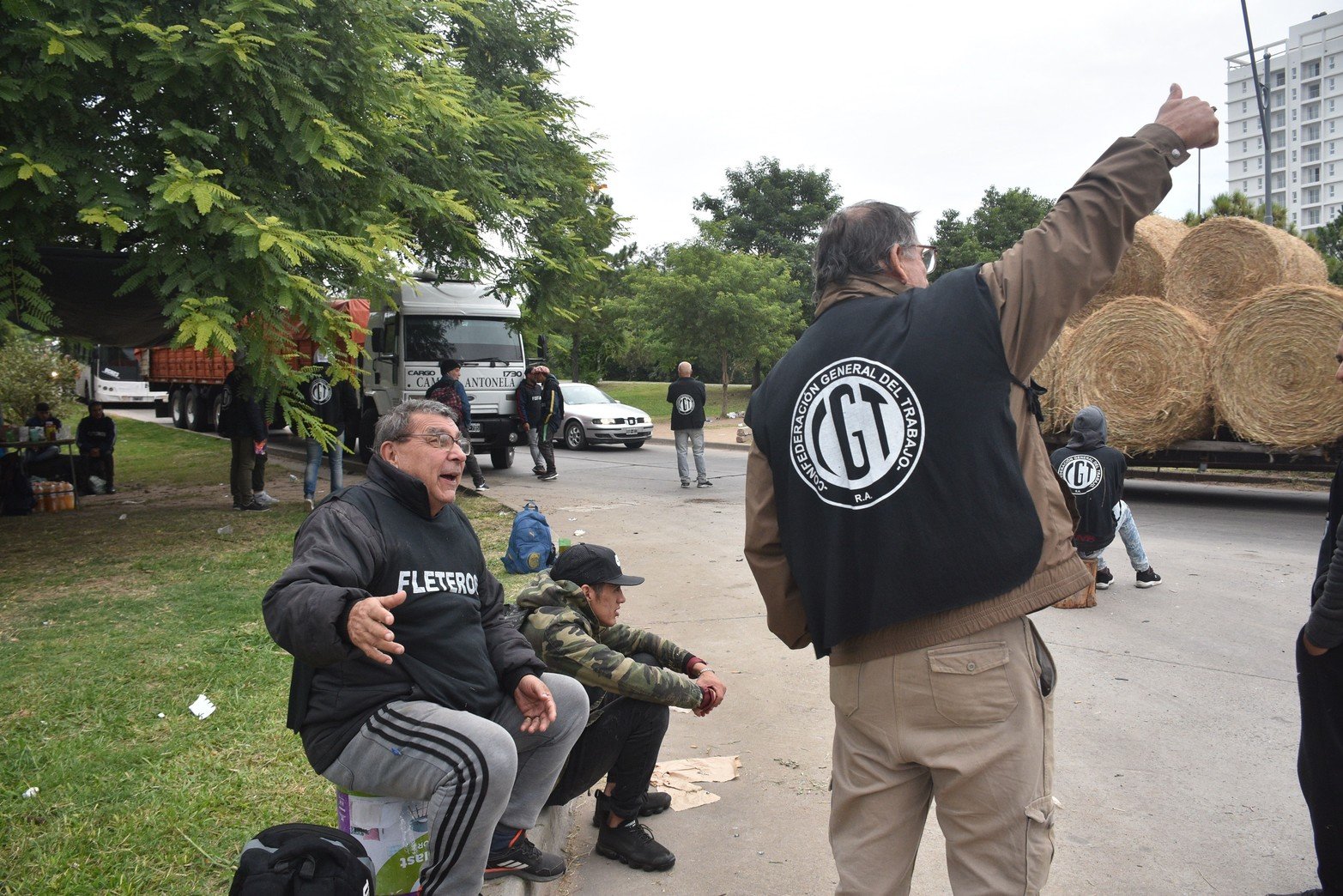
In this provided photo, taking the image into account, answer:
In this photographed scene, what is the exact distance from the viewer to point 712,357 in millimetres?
30469

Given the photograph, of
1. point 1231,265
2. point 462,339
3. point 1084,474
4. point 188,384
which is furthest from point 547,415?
point 188,384

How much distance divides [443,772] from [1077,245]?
6.68 ft

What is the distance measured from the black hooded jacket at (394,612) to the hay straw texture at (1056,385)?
10572 millimetres

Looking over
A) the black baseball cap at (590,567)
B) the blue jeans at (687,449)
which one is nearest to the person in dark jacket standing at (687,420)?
the blue jeans at (687,449)

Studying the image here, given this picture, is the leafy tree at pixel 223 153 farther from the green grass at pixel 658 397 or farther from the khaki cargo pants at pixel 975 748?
the green grass at pixel 658 397

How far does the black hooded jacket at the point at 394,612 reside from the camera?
2.49 metres

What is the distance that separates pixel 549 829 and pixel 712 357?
27266mm

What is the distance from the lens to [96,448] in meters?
14.0

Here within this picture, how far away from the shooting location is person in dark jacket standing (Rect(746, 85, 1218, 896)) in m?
1.93

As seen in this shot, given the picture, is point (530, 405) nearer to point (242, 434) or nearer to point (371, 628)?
point (242, 434)

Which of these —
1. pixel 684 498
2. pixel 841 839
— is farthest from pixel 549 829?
pixel 684 498

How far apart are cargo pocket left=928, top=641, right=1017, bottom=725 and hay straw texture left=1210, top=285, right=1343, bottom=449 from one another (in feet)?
32.3

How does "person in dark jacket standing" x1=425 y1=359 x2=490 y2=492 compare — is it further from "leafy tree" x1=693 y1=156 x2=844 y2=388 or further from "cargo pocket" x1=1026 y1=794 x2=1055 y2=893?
"leafy tree" x1=693 y1=156 x2=844 y2=388

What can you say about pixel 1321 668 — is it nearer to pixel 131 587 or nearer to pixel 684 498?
pixel 131 587
